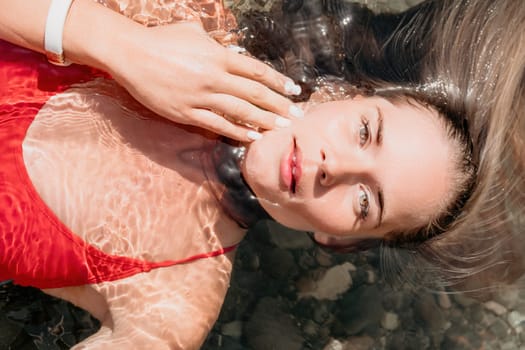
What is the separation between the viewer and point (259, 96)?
2.09 m

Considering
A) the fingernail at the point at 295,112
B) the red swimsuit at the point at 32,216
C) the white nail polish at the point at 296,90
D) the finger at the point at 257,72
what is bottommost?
the red swimsuit at the point at 32,216

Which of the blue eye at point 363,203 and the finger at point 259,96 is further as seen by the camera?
the blue eye at point 363,203

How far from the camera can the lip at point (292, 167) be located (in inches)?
82.2

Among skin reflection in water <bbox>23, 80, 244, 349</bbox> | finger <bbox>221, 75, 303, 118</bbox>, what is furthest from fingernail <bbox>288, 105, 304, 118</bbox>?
skin reflection in water <bbox>23, 80, 244, 349</bbox>

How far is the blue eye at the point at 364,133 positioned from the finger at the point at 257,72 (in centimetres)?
28

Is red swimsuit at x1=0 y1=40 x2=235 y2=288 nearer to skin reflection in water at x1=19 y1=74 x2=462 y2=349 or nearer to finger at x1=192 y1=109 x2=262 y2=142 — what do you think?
skin reflection in water at x1=19 y1=74 x2=462 y2=349

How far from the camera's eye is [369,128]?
2115 mm

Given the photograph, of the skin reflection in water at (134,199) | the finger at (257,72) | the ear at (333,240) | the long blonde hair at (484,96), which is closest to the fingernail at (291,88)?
the finger at (257,72)

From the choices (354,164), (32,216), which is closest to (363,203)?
(354,164)

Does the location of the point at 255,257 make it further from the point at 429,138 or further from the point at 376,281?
the point at 429,138

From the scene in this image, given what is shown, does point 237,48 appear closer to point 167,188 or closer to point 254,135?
point 254,135

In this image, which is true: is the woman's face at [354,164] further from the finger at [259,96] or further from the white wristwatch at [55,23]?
the white wristwatch at [55,23]

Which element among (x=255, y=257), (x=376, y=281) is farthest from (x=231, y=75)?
(x=376, y=281)

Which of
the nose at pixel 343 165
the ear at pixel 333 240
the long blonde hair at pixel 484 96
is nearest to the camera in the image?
the nose at pixel 343 165
